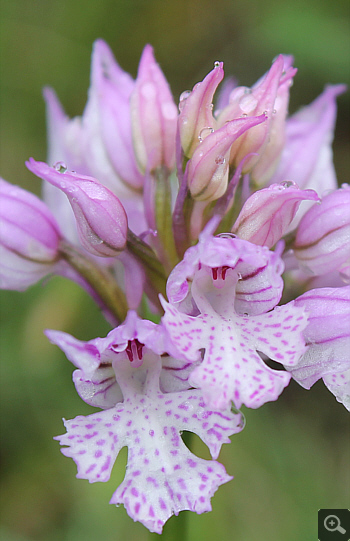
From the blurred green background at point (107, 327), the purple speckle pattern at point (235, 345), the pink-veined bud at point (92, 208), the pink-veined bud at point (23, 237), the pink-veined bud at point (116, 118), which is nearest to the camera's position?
the purple speckle pattern at point (235, 345)

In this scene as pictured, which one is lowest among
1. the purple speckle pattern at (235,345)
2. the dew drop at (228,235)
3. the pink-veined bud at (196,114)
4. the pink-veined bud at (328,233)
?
the purple speckle pattern at (235,345)

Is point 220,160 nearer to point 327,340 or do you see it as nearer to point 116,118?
point 327,340

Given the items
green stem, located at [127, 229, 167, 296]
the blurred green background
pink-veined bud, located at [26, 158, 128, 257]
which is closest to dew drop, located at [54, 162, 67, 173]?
pink-veined bud, located at [26, 158, 128, 257]

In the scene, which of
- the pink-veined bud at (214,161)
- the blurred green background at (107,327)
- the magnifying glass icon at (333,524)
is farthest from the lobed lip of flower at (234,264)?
the blurred green background at (107,327)

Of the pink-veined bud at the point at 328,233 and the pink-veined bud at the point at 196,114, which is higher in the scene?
the pink-veined bud at the point at 196,114

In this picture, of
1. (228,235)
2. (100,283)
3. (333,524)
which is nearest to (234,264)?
(228,235)

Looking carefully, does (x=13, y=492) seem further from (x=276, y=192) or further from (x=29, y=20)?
(x=29, y=20)

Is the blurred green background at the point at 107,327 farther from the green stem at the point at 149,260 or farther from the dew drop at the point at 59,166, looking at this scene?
the dew drop at the point at 59,166
